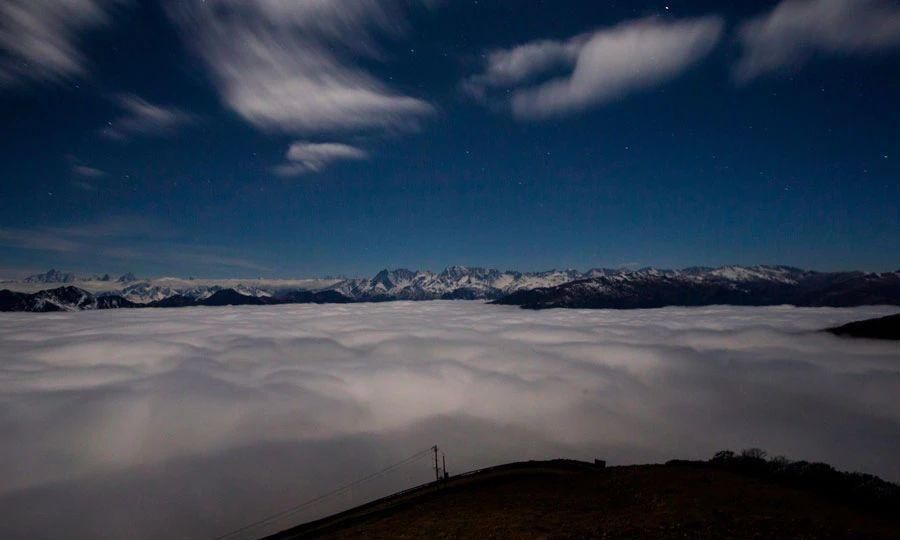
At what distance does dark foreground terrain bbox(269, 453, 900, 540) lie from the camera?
2681cm

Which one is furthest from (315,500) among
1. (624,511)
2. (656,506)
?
(656,506)

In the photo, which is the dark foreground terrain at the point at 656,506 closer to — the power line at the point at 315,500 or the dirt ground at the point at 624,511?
the dirt ground at the point at 624,511

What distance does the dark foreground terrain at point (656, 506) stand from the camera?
88.0 feet

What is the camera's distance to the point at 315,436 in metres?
161

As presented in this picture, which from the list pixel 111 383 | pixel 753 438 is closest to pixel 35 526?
pixel 111 383

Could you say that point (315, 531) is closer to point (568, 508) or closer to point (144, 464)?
point (568, 508)

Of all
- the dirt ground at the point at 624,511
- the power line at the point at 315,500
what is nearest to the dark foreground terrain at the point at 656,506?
the dirt ground at the point at 624,511

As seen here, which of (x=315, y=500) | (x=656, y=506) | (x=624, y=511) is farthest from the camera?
(x=315, y=500)

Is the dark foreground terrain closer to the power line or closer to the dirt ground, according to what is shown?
the dirt ground

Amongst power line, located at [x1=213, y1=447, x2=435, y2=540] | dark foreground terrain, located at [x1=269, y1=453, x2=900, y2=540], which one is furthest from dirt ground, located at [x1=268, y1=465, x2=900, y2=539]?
power line, located at [x1=213, y1=447, x2=435, y2=540]

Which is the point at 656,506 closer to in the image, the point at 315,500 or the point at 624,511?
the point at 624,511

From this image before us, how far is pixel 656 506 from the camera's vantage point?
114 ft

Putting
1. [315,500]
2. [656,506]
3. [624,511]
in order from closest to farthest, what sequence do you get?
[624,511]
[656,506]
[315,500]

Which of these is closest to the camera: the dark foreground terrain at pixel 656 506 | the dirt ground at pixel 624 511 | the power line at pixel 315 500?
the dirt ground at pixel 624 511
